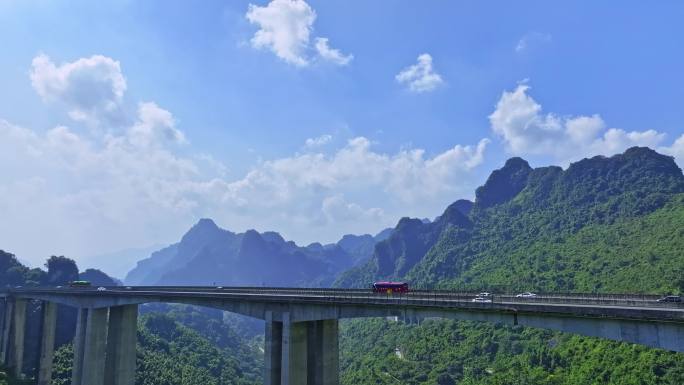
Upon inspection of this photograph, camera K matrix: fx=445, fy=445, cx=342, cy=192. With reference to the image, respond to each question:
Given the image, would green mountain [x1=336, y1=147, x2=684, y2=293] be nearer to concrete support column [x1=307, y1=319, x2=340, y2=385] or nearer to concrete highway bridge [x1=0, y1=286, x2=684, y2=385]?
concrete support column [x1=307, y1=319, x2=340, y2=385]

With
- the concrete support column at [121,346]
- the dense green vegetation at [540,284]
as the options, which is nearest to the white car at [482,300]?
the dense green vegetation at [540,284]

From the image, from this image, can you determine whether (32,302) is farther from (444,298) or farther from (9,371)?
(444,298)

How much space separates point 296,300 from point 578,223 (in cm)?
14158

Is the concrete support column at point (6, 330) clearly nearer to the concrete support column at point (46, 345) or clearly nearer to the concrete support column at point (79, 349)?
the concrete support column at point (46, 345)

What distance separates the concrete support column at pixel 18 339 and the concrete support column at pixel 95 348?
3081 cm

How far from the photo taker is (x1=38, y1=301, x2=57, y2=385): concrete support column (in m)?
80.9

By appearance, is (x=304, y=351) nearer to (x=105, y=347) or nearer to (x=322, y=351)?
(x=322, y=351)

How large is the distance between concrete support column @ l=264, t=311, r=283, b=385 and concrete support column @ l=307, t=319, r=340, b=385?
9.73 ft

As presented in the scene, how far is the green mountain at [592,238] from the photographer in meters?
96.5

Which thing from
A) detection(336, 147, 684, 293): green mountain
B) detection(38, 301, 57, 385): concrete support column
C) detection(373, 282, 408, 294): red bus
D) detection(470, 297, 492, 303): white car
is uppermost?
detection(336, 147, 684, 293): green mountain

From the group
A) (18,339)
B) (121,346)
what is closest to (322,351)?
(121,346)

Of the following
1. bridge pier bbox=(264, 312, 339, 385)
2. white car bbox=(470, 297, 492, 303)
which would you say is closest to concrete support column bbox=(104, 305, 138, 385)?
bridge pier bbox=(264, 312, 339, 385)

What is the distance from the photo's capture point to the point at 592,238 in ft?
433

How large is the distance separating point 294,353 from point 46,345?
217ft
